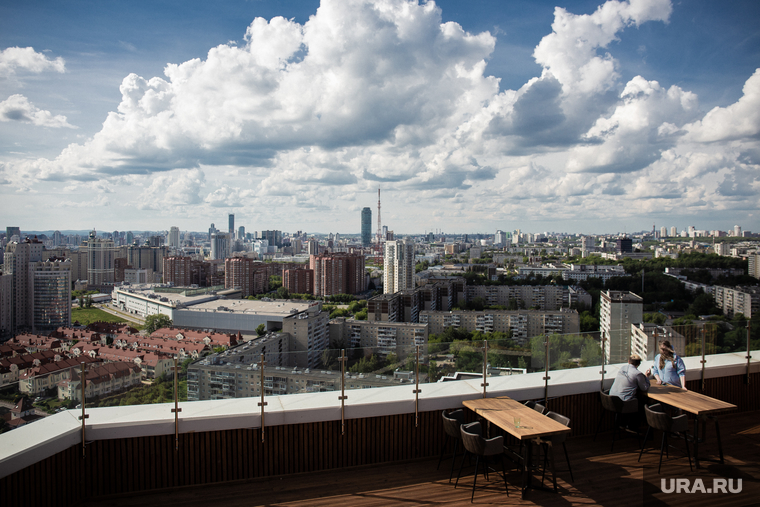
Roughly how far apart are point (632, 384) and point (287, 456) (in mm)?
2401

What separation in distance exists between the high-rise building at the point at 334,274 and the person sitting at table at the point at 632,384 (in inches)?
1488

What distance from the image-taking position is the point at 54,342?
13.5 m

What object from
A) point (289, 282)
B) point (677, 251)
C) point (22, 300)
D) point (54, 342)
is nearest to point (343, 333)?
point (54, 342)

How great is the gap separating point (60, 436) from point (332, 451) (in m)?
1.43

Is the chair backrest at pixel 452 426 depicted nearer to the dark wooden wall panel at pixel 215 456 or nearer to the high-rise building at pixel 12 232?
the dark wooden wall panel at pixel 215 456

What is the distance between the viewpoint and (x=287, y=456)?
8.16ft

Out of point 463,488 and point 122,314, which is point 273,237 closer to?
point 122,314

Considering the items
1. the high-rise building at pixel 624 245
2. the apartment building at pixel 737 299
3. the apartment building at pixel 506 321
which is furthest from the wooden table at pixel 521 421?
the high-rise building at pixel 624 245

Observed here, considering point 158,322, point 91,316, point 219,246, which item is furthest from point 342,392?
point 219,246

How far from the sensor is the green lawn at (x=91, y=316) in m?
31.3

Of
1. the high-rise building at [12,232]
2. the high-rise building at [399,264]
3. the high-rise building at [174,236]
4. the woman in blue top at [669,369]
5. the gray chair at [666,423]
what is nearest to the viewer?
the gray chair at [666,423]

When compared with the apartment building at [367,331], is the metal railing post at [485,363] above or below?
above

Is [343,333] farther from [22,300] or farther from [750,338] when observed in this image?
[22,300]

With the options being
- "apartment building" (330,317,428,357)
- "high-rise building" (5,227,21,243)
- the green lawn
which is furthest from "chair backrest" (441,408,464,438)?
"high-rise building" (5,227,21,243)
